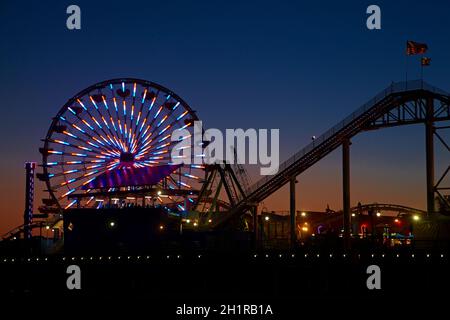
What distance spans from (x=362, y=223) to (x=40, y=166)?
40696mm

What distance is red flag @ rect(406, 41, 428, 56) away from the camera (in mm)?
65250

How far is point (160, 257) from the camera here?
60.2 meters

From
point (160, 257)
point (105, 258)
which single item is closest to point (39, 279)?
point (105, 258)

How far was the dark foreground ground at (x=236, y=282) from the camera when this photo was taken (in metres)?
53.6

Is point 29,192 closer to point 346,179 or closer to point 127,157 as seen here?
point 127,157

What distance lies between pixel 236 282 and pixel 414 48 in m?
25.8

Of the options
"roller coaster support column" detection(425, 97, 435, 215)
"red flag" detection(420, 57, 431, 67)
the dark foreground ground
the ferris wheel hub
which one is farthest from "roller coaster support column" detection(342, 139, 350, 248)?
the ferris wheel hub

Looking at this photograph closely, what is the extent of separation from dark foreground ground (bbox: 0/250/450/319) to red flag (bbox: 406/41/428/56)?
18936mm

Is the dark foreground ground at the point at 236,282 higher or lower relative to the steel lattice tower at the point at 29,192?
lower

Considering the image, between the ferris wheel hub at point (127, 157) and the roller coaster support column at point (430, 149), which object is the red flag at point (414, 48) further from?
the ferris wheel hub at point (127, 157)

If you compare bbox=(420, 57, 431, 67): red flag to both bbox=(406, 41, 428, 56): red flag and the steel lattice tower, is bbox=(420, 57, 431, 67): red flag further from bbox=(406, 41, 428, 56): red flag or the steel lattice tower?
the steel lattice tower

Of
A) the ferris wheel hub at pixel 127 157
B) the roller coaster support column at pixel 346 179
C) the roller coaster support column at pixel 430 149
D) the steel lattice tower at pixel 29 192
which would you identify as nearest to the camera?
the roller coaster support column at pixel 430 149

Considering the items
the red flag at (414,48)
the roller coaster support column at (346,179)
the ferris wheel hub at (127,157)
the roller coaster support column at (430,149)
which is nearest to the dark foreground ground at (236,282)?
the roller coaster support column at (346,179)

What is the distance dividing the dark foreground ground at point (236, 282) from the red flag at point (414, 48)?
18.9 metres
